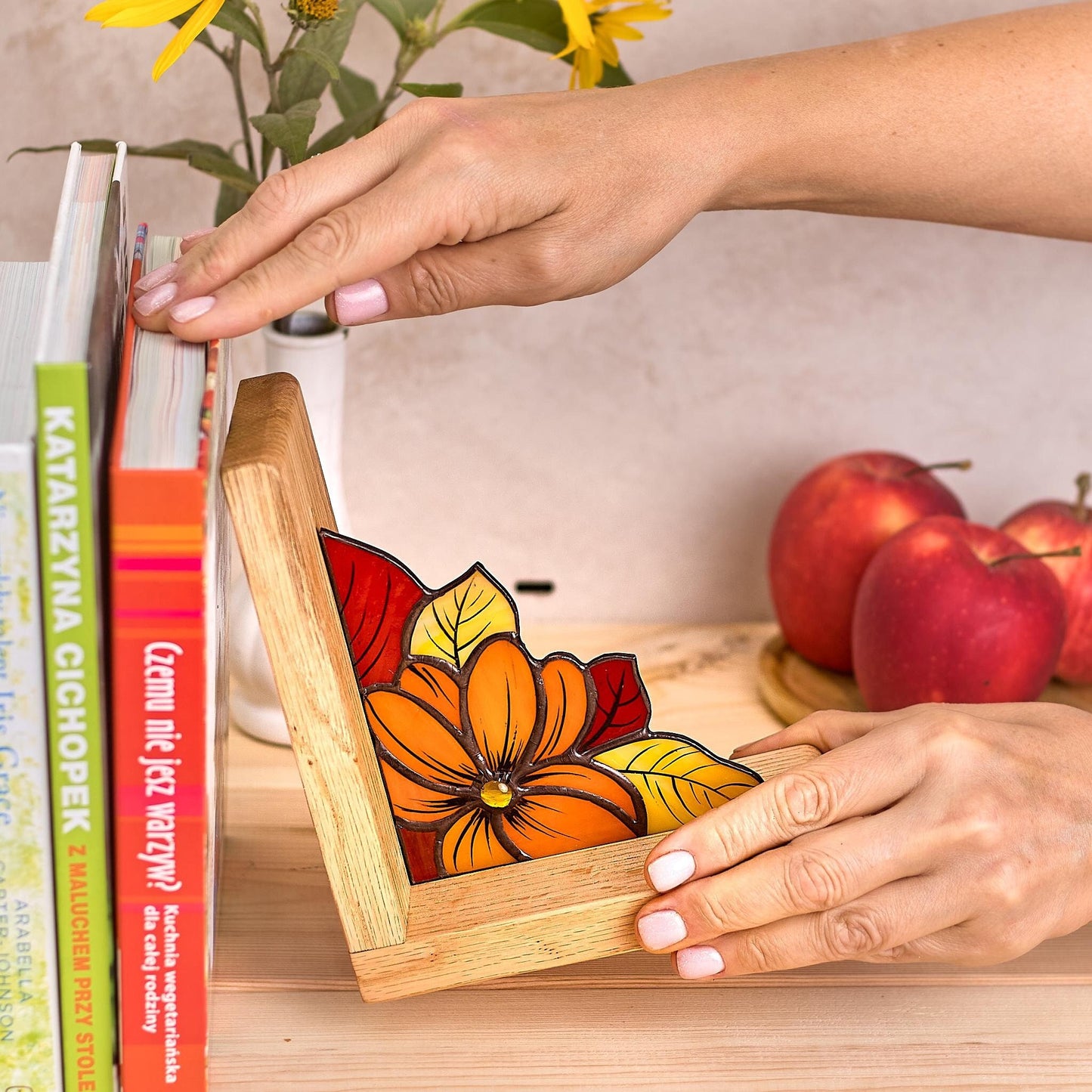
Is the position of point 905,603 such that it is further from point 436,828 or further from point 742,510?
point 436,828

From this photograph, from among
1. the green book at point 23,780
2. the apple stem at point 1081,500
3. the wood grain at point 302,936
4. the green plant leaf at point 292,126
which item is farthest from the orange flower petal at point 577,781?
the apple stem at point 1081,500

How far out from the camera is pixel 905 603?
793 mm

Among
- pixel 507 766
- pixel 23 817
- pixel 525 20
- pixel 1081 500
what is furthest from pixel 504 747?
pixel 1081 500

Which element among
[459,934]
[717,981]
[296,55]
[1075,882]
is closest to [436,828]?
[459,934]

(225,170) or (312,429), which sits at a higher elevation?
(225,170)

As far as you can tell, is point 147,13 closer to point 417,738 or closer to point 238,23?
point 238,23

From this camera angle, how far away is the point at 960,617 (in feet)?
2.55

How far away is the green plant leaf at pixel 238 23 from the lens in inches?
24.8

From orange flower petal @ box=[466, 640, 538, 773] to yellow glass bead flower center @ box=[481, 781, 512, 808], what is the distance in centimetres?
1

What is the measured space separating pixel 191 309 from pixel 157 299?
2 centimetres

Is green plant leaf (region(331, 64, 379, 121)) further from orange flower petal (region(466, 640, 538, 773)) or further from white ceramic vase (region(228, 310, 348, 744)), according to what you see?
orange flower petal (region(466, 640, 538, 773))

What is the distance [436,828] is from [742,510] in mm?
523

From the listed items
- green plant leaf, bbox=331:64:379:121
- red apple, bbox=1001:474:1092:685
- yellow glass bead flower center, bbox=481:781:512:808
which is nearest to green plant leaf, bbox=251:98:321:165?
green plant leaf, bbox=331:64:379:121

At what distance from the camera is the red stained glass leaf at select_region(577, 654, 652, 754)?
0.59 m
